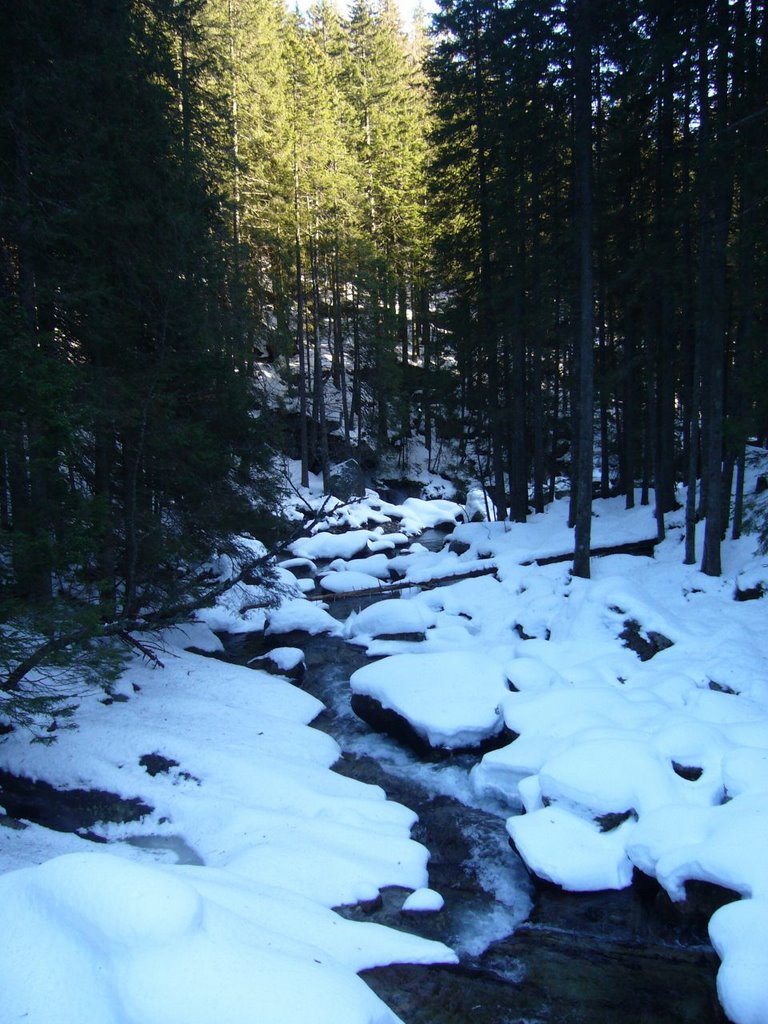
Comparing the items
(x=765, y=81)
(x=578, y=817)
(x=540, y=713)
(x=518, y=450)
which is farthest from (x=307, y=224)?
(x=578, y=817)

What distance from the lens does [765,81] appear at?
9789 millimetres

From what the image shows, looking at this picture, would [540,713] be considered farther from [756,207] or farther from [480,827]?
[756,207]

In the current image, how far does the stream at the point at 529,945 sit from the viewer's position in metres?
4.53

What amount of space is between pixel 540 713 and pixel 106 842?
5.14m

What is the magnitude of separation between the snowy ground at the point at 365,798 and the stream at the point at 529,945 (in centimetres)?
21

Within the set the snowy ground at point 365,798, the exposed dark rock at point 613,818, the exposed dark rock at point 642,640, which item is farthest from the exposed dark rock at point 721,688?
the exposed dark rock at point 613,818

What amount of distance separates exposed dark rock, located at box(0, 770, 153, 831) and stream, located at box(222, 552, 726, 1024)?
2.46 metres

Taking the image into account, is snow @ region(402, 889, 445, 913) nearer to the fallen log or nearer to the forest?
the forest

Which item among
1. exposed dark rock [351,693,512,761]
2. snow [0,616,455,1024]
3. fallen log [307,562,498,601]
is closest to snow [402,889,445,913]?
snow [0,616,455,1024]

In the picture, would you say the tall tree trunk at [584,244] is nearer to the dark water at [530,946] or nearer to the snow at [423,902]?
the dark water at [530,946]

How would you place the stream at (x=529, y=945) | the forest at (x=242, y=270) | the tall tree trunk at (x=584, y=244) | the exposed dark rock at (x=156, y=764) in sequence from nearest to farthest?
the stream at (x=529, y=945) → the exposed dark rock at (x=156, y=764) → the forest at (x=242, y=270) → the tall tree trunk at (x=584, y=244)

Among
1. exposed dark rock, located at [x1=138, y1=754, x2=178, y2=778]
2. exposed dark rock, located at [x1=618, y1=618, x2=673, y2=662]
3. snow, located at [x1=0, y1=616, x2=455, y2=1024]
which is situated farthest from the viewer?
exposed dark rock, located at [x1=618, y1=618, x2=673, y2=662]

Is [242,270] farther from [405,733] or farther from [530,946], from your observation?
[530,946]

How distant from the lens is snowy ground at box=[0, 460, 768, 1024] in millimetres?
3094
